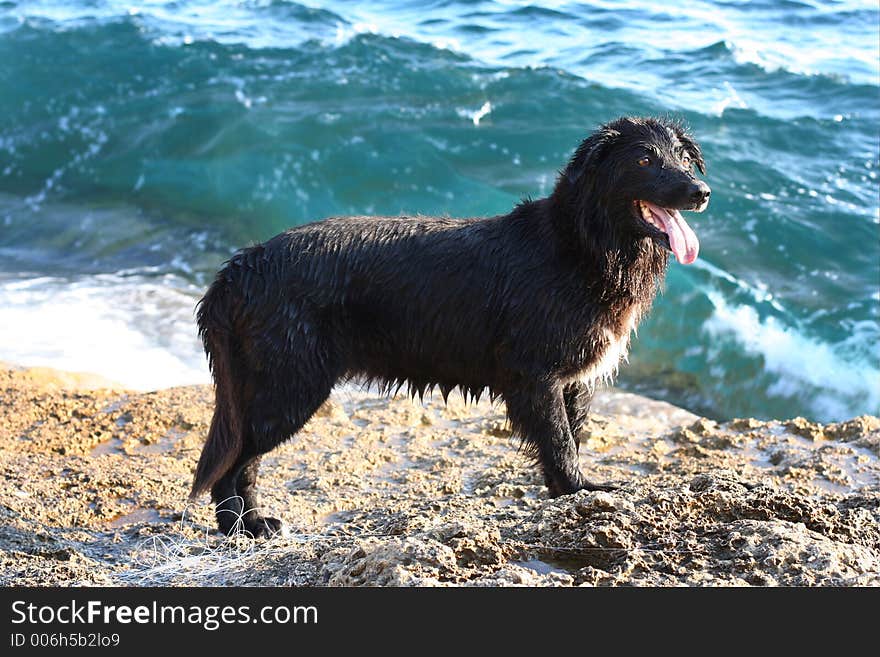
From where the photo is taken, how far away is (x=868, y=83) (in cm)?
1388

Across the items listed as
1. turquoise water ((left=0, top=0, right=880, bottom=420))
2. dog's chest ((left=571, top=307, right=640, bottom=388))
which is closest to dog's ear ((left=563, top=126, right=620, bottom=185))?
dog's chest ((left=571, top=307, right=640, bottom=388))

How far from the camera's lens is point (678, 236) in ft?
16.0

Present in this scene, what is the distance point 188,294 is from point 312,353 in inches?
230

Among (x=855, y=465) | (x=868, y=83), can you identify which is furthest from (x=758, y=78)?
(x=855, y=465)

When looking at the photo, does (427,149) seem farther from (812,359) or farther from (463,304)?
(463,304)

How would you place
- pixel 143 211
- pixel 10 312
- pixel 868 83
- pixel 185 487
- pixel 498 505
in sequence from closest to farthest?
pixel 498 505 < pixel 185 487 < pixel 10 312 < pixel 143 211 < pixel 868 83

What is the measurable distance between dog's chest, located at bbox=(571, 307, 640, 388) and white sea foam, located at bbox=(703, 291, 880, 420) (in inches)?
177

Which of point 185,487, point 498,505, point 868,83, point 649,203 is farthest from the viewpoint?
point 868,83

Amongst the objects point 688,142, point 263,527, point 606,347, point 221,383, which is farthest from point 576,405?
point 221,383

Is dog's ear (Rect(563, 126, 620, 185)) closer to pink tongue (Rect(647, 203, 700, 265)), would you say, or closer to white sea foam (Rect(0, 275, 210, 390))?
pink tongue (Rect(647, 203, 700, 265))

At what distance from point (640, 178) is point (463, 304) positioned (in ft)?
3.33

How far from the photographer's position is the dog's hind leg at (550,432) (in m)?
5.02

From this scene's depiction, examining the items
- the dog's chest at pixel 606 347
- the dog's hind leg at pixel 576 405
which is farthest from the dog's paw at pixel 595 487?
the dog's chest at pixel 606 347

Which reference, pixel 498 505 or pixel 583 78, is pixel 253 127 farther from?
pixel 498 505
